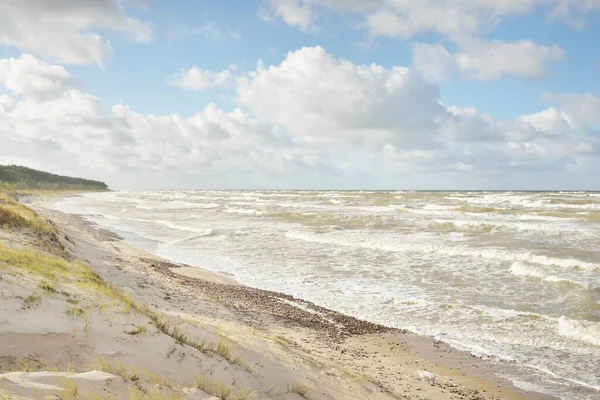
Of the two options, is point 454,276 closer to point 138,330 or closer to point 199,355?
point 199,355

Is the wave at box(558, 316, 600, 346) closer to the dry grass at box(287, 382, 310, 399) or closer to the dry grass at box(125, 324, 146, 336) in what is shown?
the dry grass at box(287, 382, 310, 399)

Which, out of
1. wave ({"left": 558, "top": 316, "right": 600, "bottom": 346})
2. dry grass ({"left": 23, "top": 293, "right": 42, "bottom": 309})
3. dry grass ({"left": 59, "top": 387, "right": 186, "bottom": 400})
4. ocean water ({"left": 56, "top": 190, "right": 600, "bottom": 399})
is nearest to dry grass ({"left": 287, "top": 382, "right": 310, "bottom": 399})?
dry grass ({"left": 59, "top": 387, "right": 186, "bottom": 400})

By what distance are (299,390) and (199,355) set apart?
1532 millimetres

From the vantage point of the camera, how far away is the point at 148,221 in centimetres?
4078

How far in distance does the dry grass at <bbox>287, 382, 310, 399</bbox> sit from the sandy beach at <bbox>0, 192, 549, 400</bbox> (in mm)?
13

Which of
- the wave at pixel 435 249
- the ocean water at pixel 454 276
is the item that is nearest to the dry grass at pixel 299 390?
the ocean water at pixel 454 276

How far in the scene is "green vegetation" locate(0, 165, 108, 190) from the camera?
369 feet

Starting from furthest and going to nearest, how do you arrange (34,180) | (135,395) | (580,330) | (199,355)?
(34,180) < (580,330) < (199,355) < (135,395)

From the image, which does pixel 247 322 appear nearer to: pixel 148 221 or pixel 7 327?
pixel 7 327

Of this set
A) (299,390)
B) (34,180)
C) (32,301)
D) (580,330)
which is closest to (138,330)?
(32,301)

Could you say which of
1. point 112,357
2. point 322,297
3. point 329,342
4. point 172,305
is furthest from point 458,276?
point 112,357

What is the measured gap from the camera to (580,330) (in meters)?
10.8

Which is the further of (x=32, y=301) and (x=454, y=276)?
A: (x=454, y=276)

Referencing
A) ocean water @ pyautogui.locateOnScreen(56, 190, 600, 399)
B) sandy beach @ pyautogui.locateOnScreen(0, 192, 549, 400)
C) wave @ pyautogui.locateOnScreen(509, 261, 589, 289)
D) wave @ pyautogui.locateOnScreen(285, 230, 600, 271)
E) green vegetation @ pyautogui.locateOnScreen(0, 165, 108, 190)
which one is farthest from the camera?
green vegetation @ pyautogui.locateOnScreen(0, 165, 108, 190)
